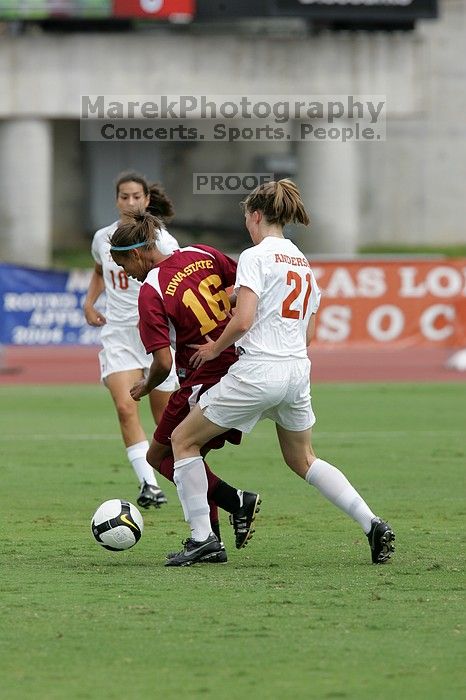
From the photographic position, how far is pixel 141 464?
9.91 meters

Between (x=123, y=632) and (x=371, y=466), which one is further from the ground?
(x=123, y=632)

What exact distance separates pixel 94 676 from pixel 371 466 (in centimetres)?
690

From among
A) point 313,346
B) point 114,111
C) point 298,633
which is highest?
point 114,111

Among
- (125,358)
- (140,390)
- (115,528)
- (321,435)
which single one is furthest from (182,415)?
(321,435)

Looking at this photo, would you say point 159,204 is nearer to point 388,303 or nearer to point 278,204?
point 278,204

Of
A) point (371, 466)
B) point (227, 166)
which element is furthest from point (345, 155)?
point (371, 466)

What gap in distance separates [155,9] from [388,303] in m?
11.6

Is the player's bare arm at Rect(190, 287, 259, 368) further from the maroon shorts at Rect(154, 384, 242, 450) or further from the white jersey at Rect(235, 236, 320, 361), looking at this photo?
the maroon shorts at Rect(154, 384, 242, 450)

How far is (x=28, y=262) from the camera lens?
32625 mm

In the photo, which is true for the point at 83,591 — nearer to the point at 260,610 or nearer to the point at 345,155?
the point at 260,610

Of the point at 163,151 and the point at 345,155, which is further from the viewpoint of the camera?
the point at 163,151

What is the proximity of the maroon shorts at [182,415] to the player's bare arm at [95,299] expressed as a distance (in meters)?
2.71

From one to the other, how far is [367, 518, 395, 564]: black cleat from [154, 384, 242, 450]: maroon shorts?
879mm

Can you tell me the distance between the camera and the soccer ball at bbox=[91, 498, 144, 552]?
758 centimetres
